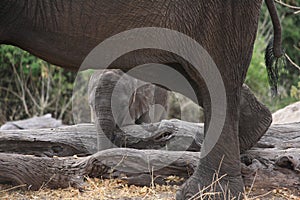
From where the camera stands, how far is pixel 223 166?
2820mm

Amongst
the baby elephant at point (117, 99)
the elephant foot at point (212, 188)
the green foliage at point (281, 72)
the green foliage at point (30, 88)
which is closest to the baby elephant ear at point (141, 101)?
the baby elephant at point (117, 99)

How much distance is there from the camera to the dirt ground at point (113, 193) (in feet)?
9.75

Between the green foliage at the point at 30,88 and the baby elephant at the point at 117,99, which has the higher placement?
the baby elephant at the point at 117,99

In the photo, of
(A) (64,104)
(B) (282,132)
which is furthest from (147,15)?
(A) (64,104)

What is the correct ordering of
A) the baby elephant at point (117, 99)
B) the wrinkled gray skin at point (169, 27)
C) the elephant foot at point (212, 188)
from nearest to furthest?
the wrinkled gray skin at point (169, 27) → the elephant foot at point (212, 188) → the baby elephant at point (117, 99)

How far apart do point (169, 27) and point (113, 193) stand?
938 millimetres

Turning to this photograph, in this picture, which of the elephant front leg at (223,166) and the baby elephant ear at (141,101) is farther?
the baby elephant ear at (141,101)

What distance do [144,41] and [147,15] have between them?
12 centimetres

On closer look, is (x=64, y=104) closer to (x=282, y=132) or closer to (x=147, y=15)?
(x=282, y=132)

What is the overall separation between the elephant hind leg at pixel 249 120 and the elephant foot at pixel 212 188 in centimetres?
46

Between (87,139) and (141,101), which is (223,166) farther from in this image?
(141,101)

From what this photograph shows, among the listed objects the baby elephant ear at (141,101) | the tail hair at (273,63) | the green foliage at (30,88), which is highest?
the tail hair at (273,63)

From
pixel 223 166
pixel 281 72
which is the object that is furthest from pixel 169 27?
pixel 281 72

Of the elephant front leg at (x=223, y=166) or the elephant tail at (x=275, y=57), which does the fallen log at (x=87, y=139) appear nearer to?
the elephant tail at (x=275, y=57)
